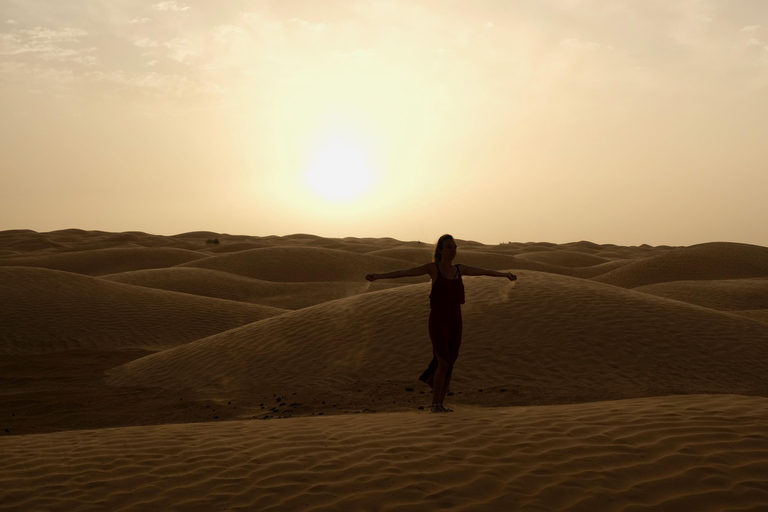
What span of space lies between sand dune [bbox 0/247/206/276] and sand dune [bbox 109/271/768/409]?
33.3 meters

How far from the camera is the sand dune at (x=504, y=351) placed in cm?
1280

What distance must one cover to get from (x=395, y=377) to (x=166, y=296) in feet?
49.6

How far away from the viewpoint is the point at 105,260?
4875 cm

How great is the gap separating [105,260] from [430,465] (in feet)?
155

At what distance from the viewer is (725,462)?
20.9 ft

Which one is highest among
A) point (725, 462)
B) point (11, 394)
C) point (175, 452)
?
point (725, 462)

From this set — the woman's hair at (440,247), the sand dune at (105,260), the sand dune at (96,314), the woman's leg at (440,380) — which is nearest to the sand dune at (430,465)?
the woman's leg at (440,380)

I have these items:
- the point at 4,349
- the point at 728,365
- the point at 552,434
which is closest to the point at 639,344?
the point at 728,365

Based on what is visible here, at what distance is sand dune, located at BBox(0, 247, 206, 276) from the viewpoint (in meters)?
46.7

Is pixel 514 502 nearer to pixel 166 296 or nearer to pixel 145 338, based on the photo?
pixel 145 338

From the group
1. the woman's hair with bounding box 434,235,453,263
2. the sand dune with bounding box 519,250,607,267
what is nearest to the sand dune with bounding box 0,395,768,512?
the woman's hair with bounding box 434,235,453,263

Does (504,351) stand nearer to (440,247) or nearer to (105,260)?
(440,247)

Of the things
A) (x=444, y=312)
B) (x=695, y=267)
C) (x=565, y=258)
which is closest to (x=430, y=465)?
(x=444, y=312)

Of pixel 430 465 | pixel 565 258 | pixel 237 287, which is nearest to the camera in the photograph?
pixel 430 465
